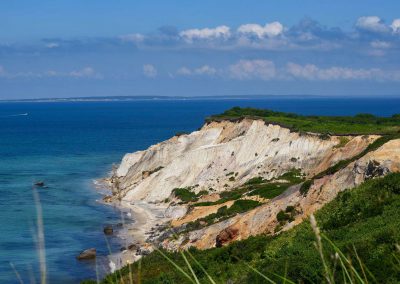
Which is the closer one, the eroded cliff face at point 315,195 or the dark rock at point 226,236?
the eroded cliff face at point 315,195

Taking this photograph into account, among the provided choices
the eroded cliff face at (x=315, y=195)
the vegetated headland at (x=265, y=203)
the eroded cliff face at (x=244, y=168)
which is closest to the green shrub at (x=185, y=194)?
the vegetated headland at (x=265, y=203)

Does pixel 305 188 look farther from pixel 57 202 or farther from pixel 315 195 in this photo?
pixel 57 202

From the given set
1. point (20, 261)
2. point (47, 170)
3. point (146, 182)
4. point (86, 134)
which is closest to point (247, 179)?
point (146, 182)

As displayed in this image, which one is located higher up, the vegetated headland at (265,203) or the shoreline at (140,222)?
the vegetated headland at (265,203)

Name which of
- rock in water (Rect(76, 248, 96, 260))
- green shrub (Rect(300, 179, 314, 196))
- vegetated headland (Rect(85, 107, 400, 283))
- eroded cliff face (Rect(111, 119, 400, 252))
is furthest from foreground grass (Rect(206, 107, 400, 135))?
rock in water (Rect(76, 248, 96, 260))

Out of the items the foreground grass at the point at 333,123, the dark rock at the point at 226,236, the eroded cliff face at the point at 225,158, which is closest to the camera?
the dark rock at the point at 226,236

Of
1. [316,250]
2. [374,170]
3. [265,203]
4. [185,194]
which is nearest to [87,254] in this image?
[265,203]

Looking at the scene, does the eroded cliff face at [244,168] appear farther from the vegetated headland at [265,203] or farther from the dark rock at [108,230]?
the dark rock at [108,230]
